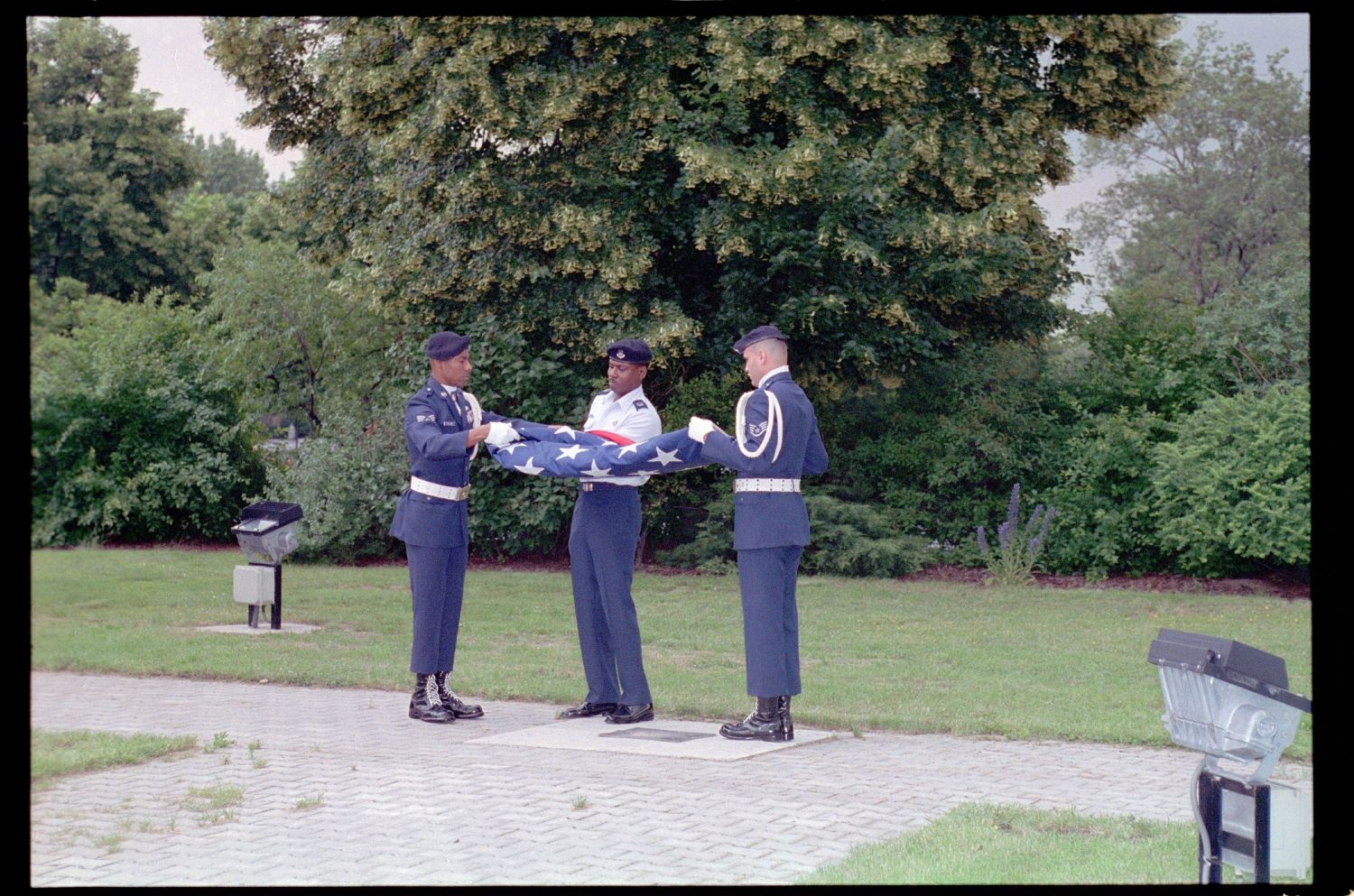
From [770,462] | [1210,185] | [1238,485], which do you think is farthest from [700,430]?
[1210,185]

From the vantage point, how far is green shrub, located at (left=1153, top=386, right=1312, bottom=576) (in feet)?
56.4

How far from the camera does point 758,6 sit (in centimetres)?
499

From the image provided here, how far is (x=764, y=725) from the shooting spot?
8.12 m

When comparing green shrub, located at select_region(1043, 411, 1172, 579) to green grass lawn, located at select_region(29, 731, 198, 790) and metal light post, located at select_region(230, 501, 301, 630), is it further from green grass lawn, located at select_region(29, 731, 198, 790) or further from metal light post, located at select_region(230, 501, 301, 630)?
green grass lawn, located at select_region(29, 731, 198, 790)

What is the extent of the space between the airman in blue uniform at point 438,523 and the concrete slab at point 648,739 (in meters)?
0.76

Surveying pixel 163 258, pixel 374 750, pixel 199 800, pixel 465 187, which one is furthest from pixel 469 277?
pixel 199 800

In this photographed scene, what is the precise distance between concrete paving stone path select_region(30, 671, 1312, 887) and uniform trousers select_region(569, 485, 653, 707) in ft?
1.28

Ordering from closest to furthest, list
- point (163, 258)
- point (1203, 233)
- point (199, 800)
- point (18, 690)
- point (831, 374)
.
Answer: point (18, 690), point (199, 800), point (163, 258), point (831, 374), point (1203, 233)

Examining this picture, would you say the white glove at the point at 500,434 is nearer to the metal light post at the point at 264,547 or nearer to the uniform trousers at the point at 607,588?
the uniform trousers at the point at 607,588

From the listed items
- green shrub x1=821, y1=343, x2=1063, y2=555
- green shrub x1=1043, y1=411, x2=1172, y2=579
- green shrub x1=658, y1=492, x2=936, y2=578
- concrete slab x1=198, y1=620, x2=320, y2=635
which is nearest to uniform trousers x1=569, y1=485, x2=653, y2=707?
concrete slab x1=198, y1=620, x2=320, y2=635

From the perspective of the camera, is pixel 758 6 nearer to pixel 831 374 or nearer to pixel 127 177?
pixel 127 177

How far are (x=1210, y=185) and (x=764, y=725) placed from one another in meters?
28.8

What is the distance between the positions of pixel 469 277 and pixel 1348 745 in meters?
15.0

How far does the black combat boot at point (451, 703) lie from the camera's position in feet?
29.3
